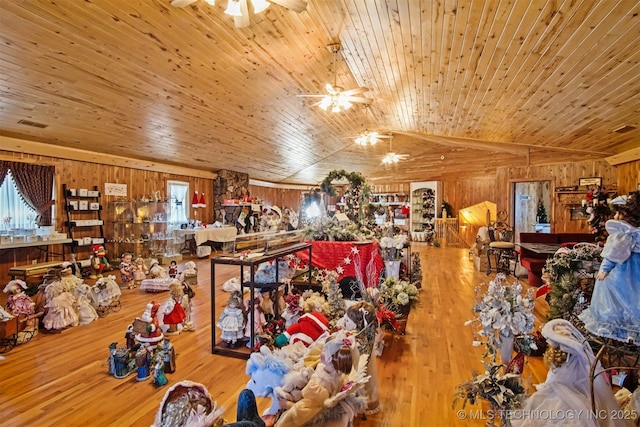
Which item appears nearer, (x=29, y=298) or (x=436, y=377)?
(x=436, y=377)

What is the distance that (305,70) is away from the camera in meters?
4.85

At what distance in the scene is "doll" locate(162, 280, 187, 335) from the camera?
3.33 m

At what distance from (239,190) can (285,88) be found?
207 inches

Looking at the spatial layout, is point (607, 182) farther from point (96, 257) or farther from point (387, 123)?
point (96, 257)

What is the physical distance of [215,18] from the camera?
11.3 feet

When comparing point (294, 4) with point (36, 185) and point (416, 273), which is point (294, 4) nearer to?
point (416, 273)

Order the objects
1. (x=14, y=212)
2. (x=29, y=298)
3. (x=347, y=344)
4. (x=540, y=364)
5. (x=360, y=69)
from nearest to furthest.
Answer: (x=347, y=344) < (x=540, y=364) < (x=29, y=298) < (x=360, y=69) < (x=14, y=212)

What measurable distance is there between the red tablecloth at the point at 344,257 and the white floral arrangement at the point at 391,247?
0.10 m

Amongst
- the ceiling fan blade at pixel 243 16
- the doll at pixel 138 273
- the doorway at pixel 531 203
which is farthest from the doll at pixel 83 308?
the doorway at pixel 531 203

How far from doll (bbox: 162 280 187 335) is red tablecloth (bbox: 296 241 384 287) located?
1583 millimetres

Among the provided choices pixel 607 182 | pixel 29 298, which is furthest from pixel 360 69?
pixel 607 182

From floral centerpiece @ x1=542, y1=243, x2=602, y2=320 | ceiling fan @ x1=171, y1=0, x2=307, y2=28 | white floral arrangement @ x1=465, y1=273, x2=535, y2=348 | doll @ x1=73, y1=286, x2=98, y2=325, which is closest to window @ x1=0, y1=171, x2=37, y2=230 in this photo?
doll @ x1=73, y1=286, x2=98, y2=325

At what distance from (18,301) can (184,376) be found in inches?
83.3

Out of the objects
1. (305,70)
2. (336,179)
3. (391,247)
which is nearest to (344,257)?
(391,247)
